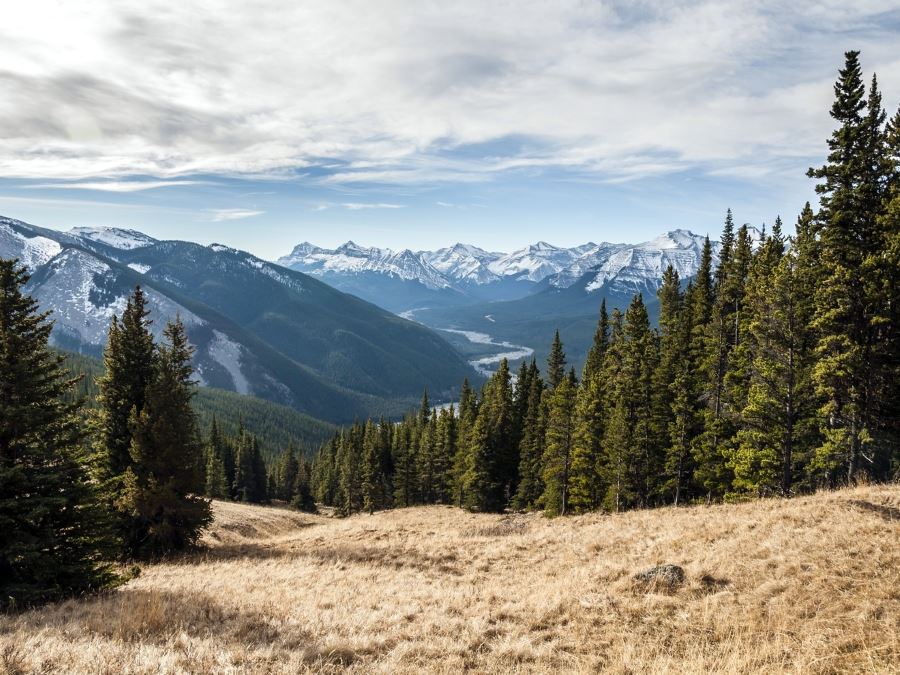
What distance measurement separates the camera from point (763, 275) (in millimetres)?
32969

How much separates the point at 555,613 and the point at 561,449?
35.3m

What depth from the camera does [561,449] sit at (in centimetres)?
4488

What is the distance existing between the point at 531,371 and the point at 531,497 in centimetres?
1839

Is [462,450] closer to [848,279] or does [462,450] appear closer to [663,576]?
[848,279]

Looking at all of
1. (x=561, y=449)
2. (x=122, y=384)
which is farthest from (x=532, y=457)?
(x=122, y=384)

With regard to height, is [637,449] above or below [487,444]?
above

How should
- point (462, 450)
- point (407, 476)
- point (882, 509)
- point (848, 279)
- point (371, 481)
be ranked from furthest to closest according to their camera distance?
point (407, 476)
point (371, 481)
point (462, 450)
point (848, 279)
point (882, 509)

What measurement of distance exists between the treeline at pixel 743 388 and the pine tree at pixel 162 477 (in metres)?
30.0

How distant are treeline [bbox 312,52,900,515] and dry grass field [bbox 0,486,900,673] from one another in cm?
880

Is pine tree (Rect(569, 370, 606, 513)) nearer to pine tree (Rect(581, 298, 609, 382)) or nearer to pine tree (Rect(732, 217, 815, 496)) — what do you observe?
pine tree (Rect(581, 298, 609, 382))

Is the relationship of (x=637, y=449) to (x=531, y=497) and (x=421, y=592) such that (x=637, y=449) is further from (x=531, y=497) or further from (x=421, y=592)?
(x=421, y=592)

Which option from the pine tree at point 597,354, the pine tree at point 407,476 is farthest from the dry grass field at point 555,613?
the pine tree at point 407,476

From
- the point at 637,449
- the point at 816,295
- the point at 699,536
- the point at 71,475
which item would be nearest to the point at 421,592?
the point at 699,536

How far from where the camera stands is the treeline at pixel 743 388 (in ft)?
74.1
